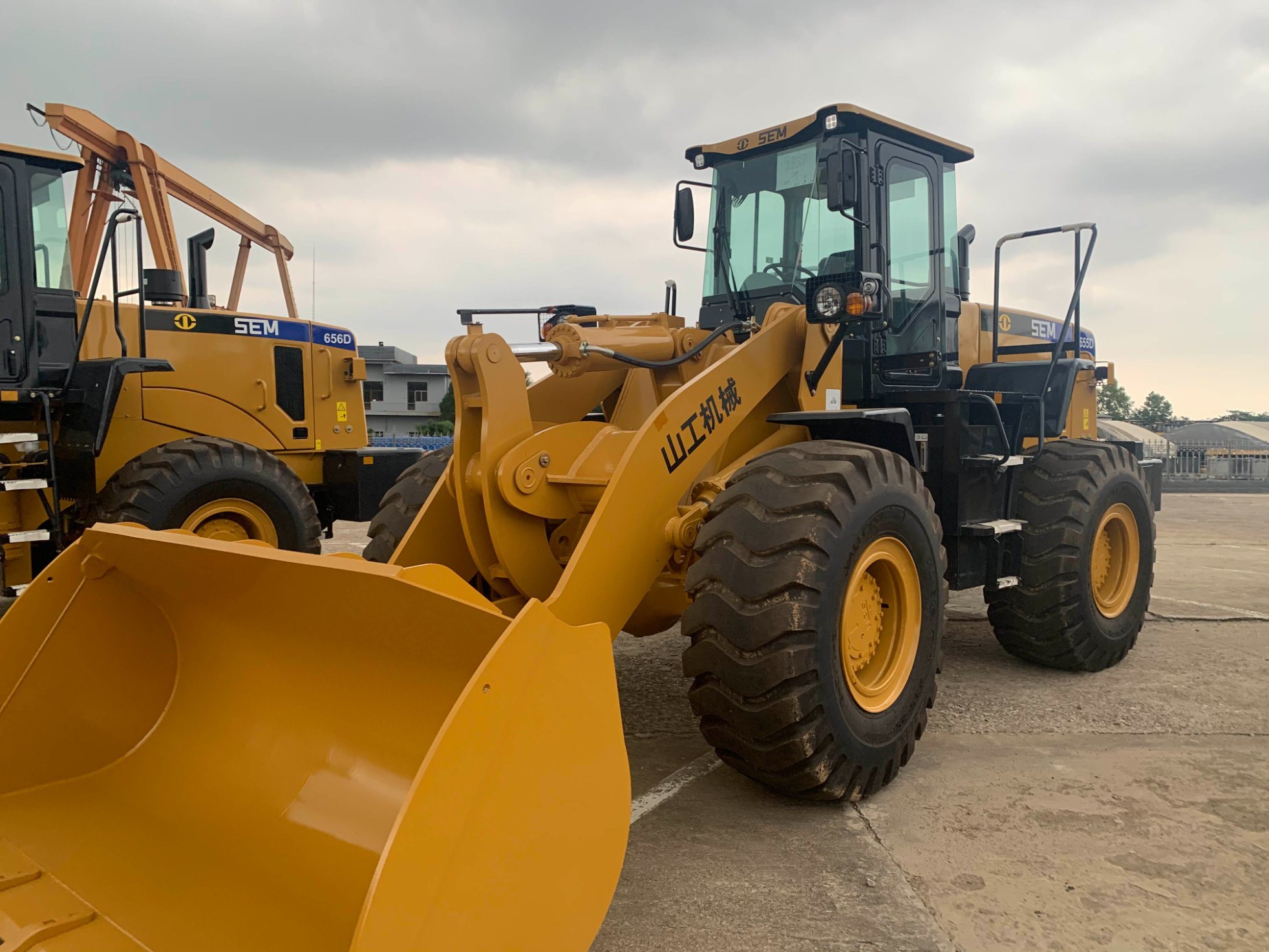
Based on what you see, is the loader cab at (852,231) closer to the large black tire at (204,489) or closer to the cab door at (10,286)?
the large black tire at (204,489)

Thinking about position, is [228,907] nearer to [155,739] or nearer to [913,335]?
[155,739]

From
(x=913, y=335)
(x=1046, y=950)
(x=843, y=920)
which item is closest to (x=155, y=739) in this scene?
(x=843, y=920)

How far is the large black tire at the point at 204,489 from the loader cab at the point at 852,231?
11.2 ft

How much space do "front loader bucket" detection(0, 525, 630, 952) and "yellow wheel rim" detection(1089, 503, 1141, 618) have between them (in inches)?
182

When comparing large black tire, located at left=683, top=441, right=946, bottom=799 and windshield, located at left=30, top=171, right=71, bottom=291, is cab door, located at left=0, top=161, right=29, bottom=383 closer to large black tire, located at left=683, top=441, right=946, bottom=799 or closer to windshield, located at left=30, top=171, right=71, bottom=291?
windshield, located at left=30, top=171, right=71, bottom=291

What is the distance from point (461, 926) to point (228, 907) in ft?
2.76

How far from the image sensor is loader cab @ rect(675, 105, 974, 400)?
5.09 metres

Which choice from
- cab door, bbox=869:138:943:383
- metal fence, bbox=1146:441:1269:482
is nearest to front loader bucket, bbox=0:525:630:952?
cab door, bbox=869:138:943:383

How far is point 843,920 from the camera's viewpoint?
2.83 m

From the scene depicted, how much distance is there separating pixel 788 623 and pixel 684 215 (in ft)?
9.61

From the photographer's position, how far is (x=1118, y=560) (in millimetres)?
6133

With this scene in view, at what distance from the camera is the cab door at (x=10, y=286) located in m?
6.14

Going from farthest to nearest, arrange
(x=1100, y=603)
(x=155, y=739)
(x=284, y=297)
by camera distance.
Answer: (x=284, y=297) < (x=1100, y=603) < (x=155, y=739)

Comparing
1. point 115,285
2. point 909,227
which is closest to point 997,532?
point 909,227
